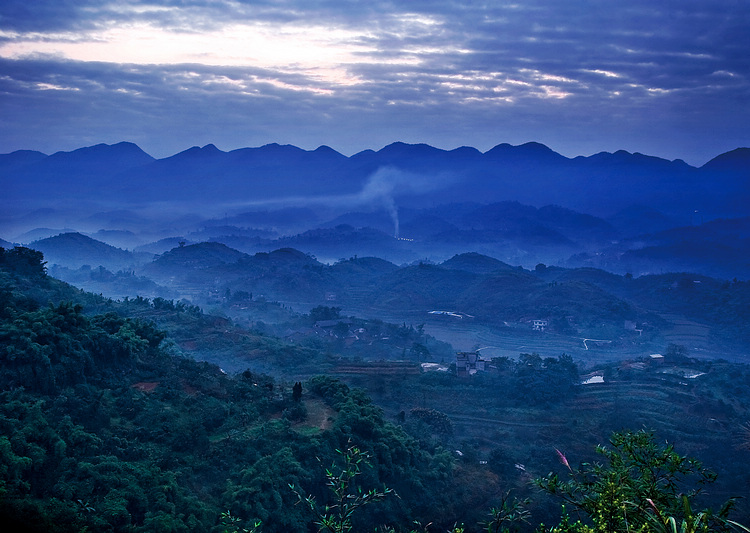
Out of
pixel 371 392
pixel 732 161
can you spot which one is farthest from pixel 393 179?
pixel 371 392

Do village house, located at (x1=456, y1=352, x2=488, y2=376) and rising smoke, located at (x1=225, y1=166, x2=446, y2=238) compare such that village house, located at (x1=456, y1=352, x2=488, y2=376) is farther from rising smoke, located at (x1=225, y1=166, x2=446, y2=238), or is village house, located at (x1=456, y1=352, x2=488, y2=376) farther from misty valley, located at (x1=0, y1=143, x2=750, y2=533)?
rising smoke, located at (x1=225, y1=166, x2=446, y2=238)

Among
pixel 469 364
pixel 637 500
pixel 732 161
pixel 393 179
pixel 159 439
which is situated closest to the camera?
pixel 637 500

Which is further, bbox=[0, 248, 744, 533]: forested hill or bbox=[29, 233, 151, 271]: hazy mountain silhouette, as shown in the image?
bbox=[29, 233, 151, 271]: hazy mountain silhouette

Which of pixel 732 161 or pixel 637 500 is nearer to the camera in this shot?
pixel 637 500

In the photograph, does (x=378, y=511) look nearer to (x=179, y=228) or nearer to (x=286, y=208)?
(x=179, y=228)

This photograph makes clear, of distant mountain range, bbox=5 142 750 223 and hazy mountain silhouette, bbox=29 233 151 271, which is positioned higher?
distant mountain range, bbox=5 142 750 223

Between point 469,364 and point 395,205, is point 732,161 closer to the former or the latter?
point 395,205

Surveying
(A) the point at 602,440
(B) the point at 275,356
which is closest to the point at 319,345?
(B) the point at 275,356

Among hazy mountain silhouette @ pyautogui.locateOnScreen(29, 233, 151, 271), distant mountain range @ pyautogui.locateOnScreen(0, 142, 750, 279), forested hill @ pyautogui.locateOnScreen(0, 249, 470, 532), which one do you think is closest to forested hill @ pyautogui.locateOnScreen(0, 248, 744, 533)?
forested hill @ pyautogui.locateOnScreen(0, 249, 470, 532)
